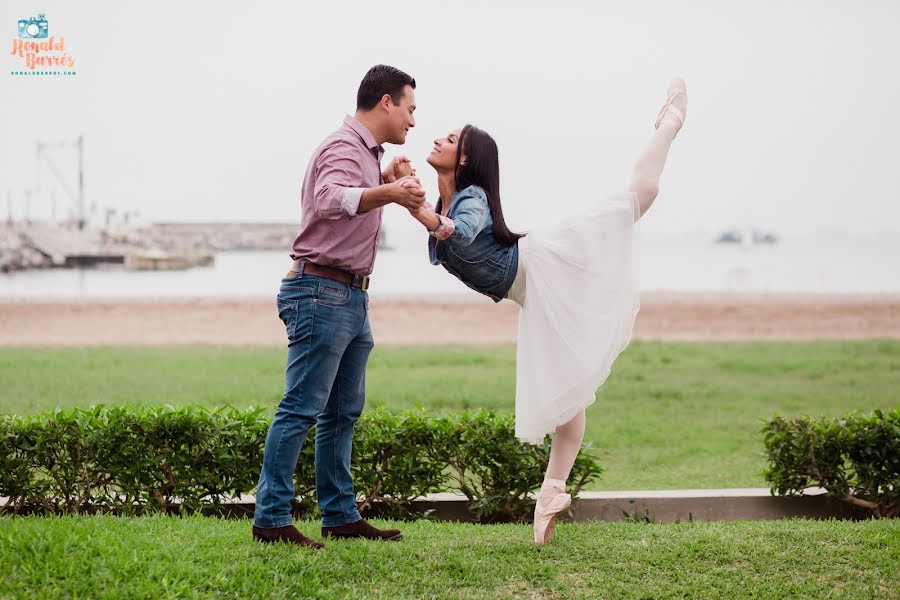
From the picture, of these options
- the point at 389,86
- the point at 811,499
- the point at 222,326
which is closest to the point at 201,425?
the point at 389,86

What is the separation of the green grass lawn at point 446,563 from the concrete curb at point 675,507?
62 cm

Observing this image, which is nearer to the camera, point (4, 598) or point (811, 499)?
point (4, 598)

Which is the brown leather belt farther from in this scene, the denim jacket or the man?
the denim jacket

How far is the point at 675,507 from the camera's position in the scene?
466cm

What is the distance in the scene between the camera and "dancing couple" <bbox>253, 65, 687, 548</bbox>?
3.49 m

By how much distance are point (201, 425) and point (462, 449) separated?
4.27ft

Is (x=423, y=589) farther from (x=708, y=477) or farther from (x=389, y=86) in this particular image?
(x=708, y=477)

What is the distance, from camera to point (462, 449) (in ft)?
15.0

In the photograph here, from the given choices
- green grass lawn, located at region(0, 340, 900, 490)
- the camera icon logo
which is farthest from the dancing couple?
the camera icon logo

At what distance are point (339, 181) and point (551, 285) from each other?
1.02 metres

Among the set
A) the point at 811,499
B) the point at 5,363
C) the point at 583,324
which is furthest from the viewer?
the point at 5,363

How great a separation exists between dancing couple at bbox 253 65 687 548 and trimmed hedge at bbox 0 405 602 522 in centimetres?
69

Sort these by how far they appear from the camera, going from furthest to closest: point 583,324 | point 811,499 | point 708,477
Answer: point 708,477
point 811,499
point 583,324

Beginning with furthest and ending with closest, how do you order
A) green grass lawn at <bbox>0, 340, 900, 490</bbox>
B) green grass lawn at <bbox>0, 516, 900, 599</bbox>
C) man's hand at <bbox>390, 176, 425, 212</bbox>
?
green grass lawn at <bbox>0, 340, 900, 490</bbox> < man's hand at <bbox>390, 176, 425, 212</bbox> < green grass lawn at <bbox>0, 516, 900, 599</bbox>
